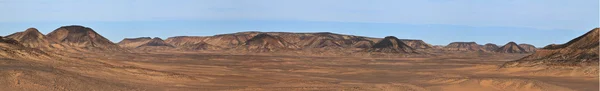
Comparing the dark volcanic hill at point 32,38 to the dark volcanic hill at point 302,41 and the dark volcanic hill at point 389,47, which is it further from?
the dark volcanic hill at point 302,41

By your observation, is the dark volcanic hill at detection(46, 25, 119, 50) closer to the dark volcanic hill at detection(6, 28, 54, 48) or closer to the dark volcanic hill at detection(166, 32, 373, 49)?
the dark volcanic hill at detection(6, 28, 54, 48)

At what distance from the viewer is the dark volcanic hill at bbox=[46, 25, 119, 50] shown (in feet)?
331

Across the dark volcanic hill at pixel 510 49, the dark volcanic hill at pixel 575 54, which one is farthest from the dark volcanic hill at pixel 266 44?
the dark volcanic hill at pixel 575 54

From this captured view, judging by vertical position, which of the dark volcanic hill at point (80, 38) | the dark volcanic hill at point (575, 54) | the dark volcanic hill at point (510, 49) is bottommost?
the dark volcanic hill at point (575, 54)

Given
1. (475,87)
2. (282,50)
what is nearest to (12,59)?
(475,87)

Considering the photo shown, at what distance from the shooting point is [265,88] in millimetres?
20234

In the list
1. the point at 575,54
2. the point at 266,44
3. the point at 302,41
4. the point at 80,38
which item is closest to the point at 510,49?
the point at 302,41

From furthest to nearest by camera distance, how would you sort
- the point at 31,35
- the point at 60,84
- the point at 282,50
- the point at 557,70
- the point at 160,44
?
the point at 160,44 → the point at 282,50 → the point at 31,35 → the point at 557,70 → the point at 60,84

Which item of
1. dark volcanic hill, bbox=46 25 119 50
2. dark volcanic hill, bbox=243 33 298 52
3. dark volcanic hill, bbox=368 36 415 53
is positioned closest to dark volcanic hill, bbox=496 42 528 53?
dark volcanic hill, bbox=368 36 415 53

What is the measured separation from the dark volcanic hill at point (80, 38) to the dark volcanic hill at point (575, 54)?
78217 millimetres

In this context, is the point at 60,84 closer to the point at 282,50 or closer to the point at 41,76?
the point at 41,76

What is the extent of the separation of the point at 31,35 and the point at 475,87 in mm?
80496

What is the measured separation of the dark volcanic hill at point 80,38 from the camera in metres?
101

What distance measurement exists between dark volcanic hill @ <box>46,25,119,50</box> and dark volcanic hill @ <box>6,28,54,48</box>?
9.46 m
